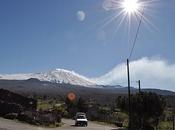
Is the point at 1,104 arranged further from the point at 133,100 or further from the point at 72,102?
the point at 72,102

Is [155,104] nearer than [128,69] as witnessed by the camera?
No

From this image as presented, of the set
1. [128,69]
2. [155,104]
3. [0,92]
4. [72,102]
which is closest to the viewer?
[128,69]

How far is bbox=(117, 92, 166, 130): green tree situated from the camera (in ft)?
197

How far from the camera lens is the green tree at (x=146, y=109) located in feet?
197

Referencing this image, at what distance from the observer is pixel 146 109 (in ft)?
198

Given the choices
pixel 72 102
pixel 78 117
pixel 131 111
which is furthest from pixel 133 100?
pixel 72 102

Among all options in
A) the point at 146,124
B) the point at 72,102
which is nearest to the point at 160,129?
the point at 146,124

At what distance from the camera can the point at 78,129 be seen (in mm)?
60500

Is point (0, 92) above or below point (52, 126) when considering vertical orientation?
above

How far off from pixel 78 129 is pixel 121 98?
791 cm

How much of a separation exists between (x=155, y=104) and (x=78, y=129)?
1013cm

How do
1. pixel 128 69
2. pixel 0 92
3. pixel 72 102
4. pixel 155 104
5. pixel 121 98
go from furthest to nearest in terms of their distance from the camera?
1. pixel 72 102
2. pixel 0 92
3. pixel 121 98
4. pixel 155 104
5. pixel 128 69

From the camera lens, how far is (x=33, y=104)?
253ft

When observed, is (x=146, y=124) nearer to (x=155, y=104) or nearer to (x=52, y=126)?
(x=155, y=104)
